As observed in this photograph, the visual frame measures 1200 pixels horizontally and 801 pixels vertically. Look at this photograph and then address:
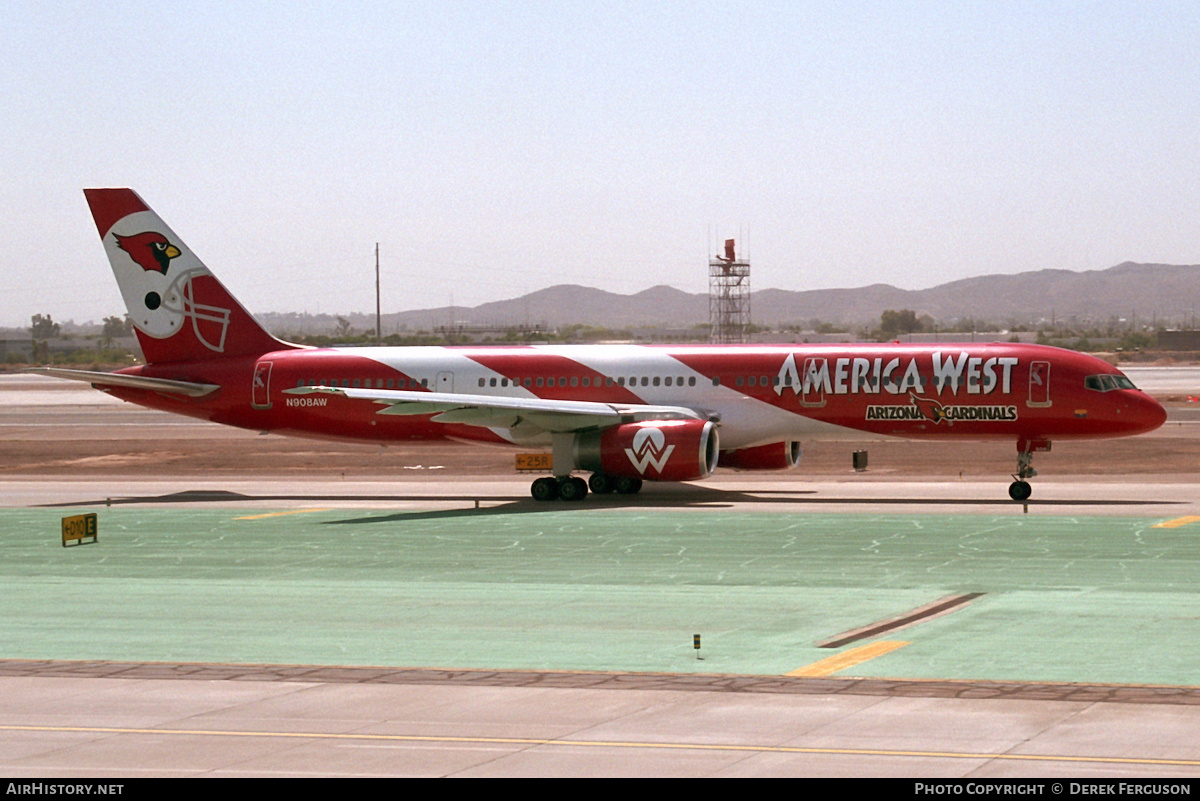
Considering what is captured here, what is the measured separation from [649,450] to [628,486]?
11.5ft

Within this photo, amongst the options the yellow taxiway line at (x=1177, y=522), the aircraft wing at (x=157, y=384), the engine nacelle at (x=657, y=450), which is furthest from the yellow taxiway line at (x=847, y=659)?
the aircraft wing at (x=157, y=384)

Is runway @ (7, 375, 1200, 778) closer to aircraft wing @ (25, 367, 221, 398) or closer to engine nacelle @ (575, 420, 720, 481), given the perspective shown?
engine nacelle @ (575, 420, 720, 481)

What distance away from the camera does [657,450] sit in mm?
40438

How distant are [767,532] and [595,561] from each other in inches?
217

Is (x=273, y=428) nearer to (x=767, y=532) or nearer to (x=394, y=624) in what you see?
(x=767, y=532)

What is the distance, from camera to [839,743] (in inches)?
558

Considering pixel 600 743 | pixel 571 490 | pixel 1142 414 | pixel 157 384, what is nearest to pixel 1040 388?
pixel 1142 414

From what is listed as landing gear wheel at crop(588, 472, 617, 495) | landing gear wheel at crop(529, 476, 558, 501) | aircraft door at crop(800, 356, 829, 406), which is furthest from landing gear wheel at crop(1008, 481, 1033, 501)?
landing gear wheel at crop(529, 476, 558, 501)

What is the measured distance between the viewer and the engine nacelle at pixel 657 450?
132 ft

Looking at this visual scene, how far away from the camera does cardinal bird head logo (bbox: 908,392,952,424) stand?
40.6 meters

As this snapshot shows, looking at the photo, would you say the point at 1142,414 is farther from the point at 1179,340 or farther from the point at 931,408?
the point at 1179,340

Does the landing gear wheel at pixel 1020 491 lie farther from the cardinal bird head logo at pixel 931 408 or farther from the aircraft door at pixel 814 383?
the aircraft door at pixel 814 383

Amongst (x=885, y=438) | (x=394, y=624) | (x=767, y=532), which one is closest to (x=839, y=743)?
(x=394, y=624)
